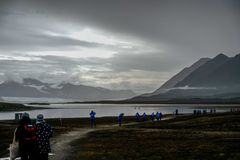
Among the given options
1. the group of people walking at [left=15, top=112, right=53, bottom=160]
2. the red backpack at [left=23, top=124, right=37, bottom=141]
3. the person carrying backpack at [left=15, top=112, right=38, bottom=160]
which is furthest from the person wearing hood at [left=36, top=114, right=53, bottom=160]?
the red backpack at [left=23, top=124, right=37, bottom=141]

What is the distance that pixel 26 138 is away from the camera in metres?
16.5

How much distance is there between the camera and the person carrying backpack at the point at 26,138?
651 inches

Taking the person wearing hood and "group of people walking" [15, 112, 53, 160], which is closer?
"group of people walking" [15, 112, 53, 160]

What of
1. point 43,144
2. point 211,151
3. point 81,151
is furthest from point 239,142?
point 43,144

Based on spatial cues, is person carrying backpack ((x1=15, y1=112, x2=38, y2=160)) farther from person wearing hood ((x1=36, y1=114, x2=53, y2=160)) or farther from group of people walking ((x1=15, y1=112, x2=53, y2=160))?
person wearing hood ((x1=36, y1=114, x2=53, y2=160))

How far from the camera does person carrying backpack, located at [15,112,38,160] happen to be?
54.2 feet

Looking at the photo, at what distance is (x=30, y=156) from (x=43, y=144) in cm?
82

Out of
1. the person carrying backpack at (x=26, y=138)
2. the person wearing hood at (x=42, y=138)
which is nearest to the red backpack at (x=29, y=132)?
the person carrying backpack at (x=26, y=138)

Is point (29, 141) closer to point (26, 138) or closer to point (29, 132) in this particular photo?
point (26, 138)

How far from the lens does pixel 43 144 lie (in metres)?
17.1

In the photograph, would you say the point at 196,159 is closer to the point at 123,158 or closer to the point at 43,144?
the point at 123,158

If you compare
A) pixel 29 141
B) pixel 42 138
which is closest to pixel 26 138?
pixel 29 141

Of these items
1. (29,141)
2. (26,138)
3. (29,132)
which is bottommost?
(29,141)

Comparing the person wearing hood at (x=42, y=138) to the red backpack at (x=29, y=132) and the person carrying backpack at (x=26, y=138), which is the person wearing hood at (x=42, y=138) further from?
Answer: the red backpack at (x=29, y=132)
